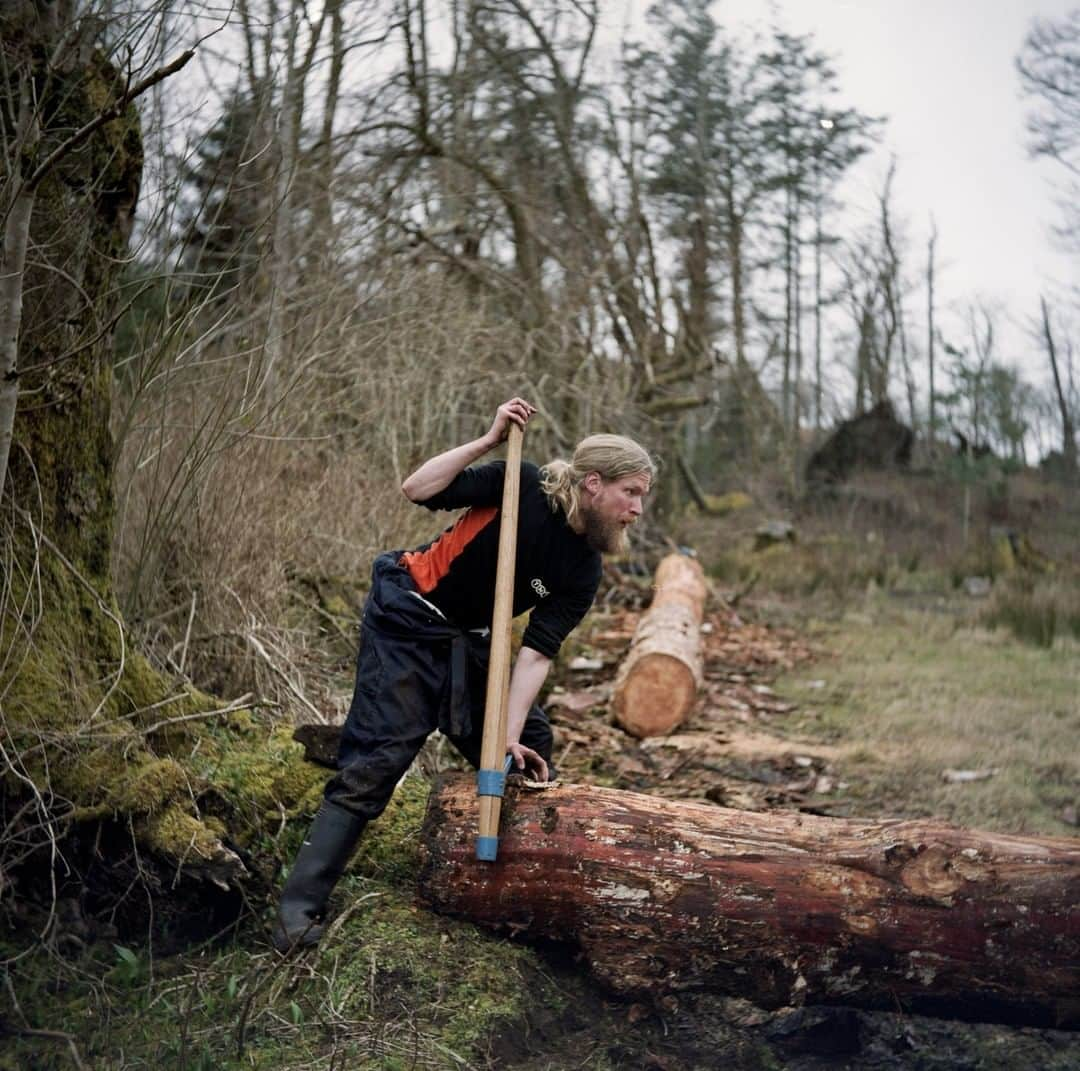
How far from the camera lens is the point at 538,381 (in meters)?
10.9

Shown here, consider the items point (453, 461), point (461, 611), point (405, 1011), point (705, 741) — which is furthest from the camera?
point (705, 741)

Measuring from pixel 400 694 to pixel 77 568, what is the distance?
1.31m

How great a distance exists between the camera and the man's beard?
147 inches

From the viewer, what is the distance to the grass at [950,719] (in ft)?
18.3

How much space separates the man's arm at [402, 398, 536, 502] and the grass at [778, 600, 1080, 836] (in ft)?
10.0

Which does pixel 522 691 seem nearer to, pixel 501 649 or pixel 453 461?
pixel 501 649

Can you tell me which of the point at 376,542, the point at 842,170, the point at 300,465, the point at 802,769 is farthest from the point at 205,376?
the point at 842,170

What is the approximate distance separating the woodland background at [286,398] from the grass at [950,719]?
8 centimetres

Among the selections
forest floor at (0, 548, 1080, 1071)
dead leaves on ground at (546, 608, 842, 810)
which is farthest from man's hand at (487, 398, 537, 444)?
dead leaves on ground at (546, 608, 842, 810)

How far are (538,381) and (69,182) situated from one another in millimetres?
7307

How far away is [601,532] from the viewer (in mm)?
3756

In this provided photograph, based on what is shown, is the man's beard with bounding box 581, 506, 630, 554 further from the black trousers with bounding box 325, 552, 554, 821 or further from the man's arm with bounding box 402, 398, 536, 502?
the black trousers with bounding box 325, 552, 554, 821

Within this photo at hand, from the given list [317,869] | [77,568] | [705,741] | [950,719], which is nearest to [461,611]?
[317,869]

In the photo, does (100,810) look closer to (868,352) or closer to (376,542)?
(376,542)
